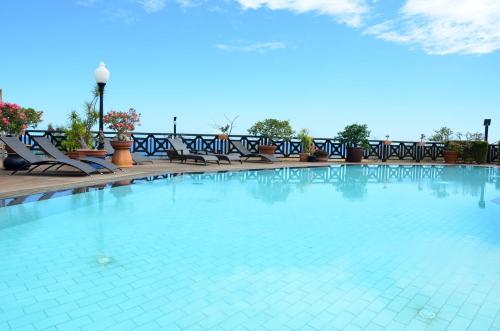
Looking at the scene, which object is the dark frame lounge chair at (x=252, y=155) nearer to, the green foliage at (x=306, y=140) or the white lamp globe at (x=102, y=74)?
the green foliage at (x=306, y=140)

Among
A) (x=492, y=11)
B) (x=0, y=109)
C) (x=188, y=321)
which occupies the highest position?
(x=492, y=11)

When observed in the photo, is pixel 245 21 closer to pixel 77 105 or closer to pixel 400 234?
pixel 77 105

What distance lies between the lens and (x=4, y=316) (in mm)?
2219

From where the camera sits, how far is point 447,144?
59.0 feet

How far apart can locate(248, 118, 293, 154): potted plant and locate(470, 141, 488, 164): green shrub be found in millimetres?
7914

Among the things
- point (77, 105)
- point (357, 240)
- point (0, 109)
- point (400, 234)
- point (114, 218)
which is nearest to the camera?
point (357, 240)

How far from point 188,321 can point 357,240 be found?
238cm

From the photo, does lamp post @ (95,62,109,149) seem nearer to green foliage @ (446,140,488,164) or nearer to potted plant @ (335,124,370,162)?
potted plant @ (335,124,370,162)

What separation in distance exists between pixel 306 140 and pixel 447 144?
725cm

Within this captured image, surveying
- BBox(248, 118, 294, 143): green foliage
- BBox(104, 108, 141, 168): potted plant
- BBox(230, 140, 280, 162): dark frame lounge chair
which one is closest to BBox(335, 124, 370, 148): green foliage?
BBox(248, 118, 294, 143): green foliage

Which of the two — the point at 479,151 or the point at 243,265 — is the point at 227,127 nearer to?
the point at 479,151

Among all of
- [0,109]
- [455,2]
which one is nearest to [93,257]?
[0,109]

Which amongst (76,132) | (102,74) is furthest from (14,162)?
(102,74)

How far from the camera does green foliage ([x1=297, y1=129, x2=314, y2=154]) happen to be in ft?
51.2
